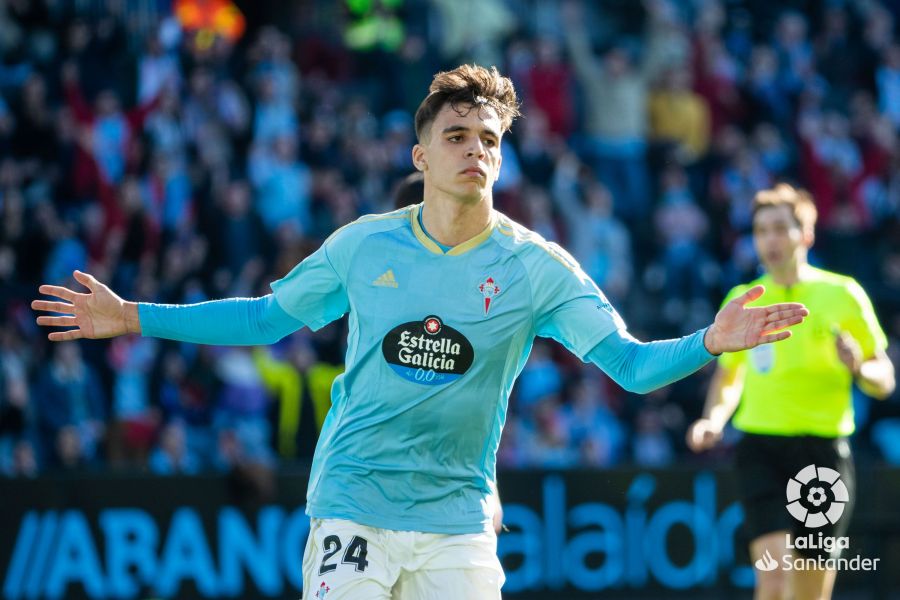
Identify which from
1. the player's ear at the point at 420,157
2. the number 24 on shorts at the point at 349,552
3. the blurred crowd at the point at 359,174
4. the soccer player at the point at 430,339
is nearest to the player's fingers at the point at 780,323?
the soccer player at the point at 430,339

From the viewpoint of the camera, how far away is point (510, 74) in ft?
57.2

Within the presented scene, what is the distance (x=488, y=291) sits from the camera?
17.2 feet

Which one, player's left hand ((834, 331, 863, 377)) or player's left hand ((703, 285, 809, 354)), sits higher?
player's left hand ((834, 331, 863, 377))

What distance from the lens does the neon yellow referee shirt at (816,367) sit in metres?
8.01

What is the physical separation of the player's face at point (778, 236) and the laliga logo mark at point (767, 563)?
5.33ft

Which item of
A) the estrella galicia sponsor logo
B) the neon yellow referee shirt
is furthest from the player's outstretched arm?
the neon yellow referee shirt

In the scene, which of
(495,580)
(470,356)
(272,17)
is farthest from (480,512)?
(272,17)

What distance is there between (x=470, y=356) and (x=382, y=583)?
0.86 m

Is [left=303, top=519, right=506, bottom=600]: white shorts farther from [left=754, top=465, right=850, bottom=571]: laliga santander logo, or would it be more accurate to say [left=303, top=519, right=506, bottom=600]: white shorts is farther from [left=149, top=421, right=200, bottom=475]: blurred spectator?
[left=149, top=421, right=200, bottom=475]: blurred spectator

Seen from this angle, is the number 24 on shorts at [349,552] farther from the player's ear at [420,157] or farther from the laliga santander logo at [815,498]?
the laliga santander logo at [815,498]

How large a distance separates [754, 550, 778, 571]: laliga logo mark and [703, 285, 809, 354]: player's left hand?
3423 millimetres

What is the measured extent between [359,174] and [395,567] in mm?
10716

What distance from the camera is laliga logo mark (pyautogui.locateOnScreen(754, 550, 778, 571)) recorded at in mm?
7926

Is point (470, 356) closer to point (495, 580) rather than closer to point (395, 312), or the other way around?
point (395, 312)
